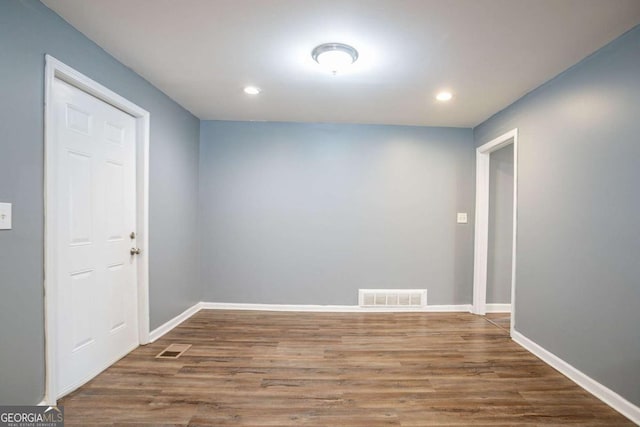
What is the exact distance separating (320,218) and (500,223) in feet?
7.86

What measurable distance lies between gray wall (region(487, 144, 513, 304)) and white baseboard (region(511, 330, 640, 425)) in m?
1.04

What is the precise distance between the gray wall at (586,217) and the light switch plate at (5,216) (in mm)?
3651

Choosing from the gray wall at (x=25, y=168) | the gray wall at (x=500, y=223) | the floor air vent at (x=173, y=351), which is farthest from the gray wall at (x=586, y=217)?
the gray wall at (x=25, y=168)

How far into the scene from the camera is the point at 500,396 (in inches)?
73.0

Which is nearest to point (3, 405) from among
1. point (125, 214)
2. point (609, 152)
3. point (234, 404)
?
point (234, 404)

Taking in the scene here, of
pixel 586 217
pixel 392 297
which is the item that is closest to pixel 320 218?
pixel 392 297

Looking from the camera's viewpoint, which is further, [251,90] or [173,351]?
[251,90]

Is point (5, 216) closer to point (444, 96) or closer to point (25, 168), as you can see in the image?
point (25, 168)

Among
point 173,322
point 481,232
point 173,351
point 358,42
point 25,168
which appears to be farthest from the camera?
point 481,232

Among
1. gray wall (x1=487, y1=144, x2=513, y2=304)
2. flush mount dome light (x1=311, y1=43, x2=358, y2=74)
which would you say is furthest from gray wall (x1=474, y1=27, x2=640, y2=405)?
flush mount dome light (x1=311, y1=43, x2=358, y2=74)

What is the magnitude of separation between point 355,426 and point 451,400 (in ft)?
2.42

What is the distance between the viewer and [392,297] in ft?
11.5

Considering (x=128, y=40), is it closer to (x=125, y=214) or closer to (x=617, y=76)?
(x=125, y=214)

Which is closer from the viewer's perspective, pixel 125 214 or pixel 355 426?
pixel 355 426
